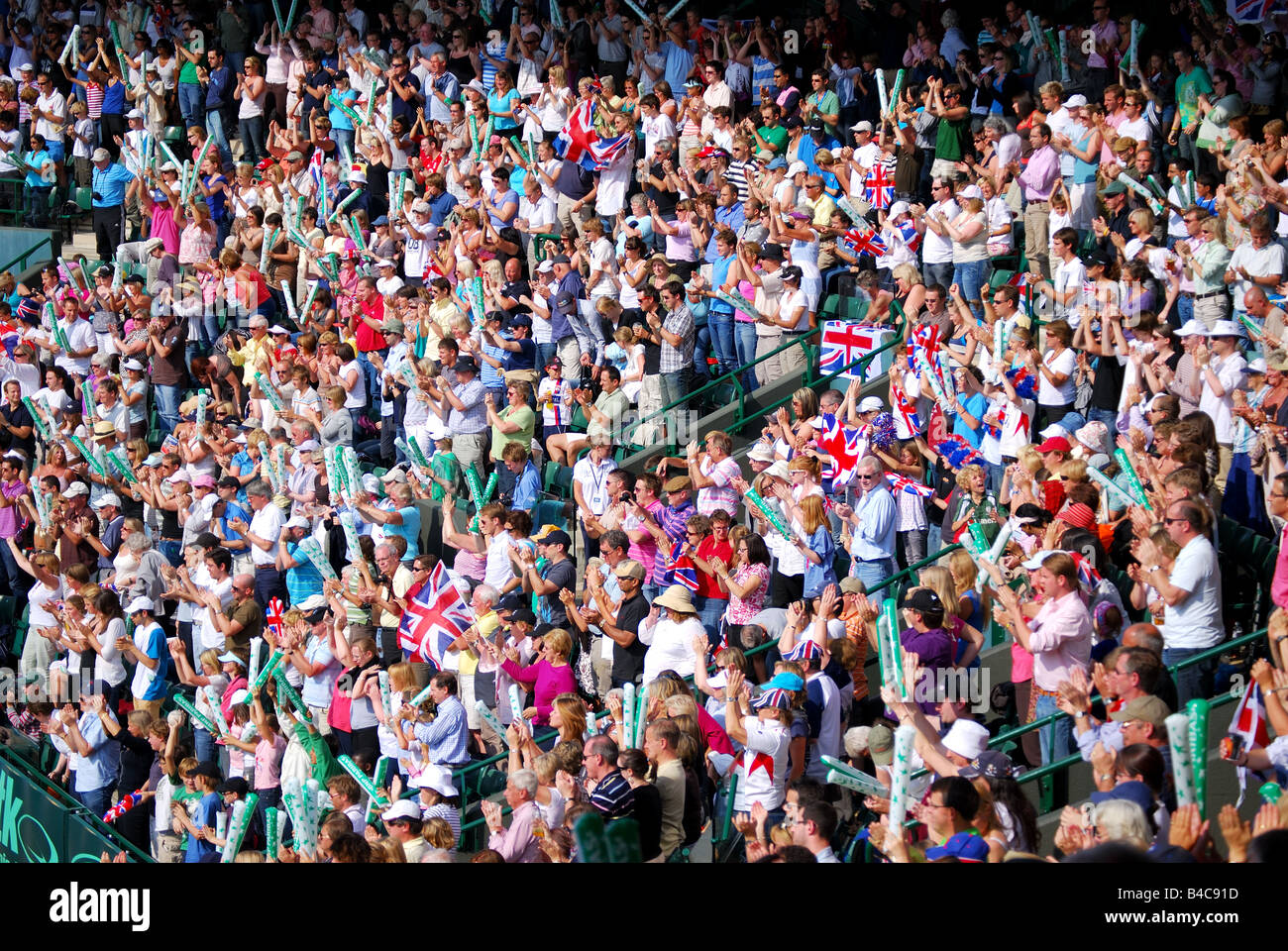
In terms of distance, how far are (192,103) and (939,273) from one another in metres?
11.4

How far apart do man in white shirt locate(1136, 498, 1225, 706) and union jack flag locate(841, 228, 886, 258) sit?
654 centimetres

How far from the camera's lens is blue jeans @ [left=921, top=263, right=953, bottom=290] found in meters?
14.8

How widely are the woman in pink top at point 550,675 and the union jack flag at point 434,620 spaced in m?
1.05

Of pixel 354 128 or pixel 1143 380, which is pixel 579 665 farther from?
pixel 354 128

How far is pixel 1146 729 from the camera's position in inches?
311

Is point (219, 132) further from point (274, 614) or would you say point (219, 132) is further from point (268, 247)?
point (274, 614)

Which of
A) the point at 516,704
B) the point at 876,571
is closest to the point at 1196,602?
the point at 876,571

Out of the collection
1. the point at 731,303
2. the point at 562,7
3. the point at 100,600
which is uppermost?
the point at 562,7

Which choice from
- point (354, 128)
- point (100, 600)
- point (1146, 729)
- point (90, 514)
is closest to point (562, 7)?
point (354, 128)

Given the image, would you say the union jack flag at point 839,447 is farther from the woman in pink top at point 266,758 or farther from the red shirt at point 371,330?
the red shirt at point 371,330

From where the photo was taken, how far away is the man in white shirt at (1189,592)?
920 cm

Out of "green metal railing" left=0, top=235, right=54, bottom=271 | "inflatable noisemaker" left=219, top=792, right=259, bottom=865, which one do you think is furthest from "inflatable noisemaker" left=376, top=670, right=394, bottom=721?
"green metal railing" left=0, top=235, right=54, bottom=271

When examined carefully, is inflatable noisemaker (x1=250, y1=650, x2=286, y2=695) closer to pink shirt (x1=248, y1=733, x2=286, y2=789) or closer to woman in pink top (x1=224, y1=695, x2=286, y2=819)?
woman in pink top (x1=224, y1=695, x2=286, y2=819)

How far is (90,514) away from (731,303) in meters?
5.78
